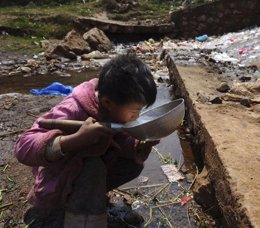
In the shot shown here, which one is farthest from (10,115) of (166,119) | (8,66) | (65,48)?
(65,48)

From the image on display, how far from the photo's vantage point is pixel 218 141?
2846mm

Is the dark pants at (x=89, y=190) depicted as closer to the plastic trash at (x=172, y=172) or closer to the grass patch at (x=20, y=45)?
the plastic trash at (x=172, y=172)

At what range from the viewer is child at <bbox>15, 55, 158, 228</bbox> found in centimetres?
193

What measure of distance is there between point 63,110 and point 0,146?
1.72m

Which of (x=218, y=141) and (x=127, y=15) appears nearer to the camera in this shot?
(x=218, y=141)

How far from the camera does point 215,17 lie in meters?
13.1

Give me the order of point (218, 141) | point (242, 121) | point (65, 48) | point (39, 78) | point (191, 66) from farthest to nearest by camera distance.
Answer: point (65, 48) < point (39, 78) < point (191, 66) < point (242, 121) < point (218, 141)

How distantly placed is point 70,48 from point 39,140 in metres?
7.84

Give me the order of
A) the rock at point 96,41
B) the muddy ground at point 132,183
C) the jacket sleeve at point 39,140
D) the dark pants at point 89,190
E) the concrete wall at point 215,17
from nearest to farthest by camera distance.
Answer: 1. the jacket sleeve at point 39,140
2. the dark pants at point 89,190
3. the muddy ground at point 132,183
4. the rock at point 96,41
5. the concrete wall at point 215,17

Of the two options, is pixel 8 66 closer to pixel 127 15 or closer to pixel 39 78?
pixel 39 78

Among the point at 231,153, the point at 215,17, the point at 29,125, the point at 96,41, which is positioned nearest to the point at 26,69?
the point at 96,41

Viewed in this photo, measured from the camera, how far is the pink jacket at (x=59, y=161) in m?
2.04

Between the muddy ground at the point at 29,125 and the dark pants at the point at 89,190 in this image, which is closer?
the dark pants at the point at 89,190

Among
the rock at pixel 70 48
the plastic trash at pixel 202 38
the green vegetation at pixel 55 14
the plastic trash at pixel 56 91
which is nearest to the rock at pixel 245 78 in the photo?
the plastic trash at pixel 56 91
